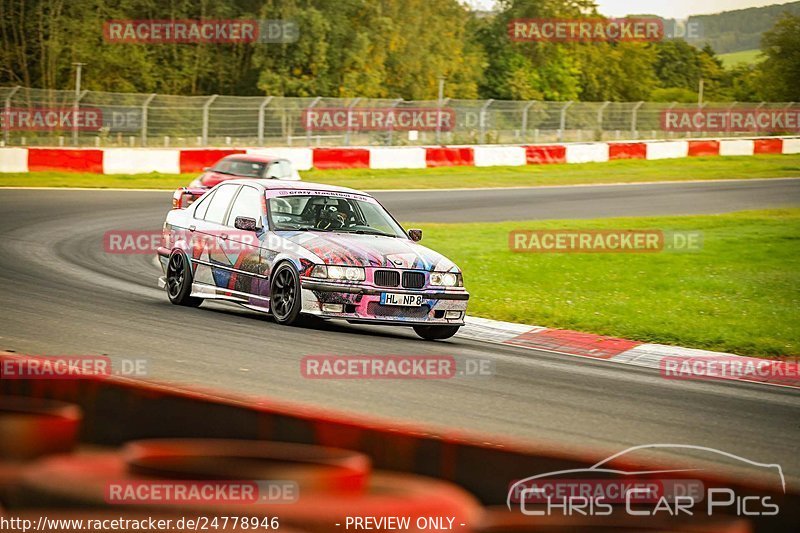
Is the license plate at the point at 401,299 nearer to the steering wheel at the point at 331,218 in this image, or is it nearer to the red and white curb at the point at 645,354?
the red and white curb at the point at 645,354

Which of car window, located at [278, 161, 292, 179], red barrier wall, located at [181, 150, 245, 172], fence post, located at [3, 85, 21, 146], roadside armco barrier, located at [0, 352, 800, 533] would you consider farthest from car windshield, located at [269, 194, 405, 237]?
fence post, located at [3, 85, 21, 146]

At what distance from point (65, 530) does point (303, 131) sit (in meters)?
32.7

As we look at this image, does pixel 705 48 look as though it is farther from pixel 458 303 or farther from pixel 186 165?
pixel 458 303

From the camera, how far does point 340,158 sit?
110 ft

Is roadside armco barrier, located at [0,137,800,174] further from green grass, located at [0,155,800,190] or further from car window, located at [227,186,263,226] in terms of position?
car window, located at [227,186,263,226]

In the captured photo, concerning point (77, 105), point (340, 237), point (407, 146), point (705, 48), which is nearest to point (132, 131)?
point (77, 105)

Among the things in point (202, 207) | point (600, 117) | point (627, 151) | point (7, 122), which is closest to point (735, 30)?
point (600, 117)

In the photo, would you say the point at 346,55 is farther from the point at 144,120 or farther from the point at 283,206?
the point at 283,206

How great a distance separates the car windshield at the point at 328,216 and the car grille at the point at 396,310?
3.80ft

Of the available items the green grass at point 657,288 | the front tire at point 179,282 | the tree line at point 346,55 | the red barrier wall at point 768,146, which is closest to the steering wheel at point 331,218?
the front tire at point 179,282

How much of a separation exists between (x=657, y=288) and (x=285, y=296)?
21.0 feet

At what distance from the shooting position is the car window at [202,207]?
40.2 feet

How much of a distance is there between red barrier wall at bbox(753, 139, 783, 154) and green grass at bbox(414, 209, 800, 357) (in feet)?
91.4

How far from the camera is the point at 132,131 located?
32.5 metres
